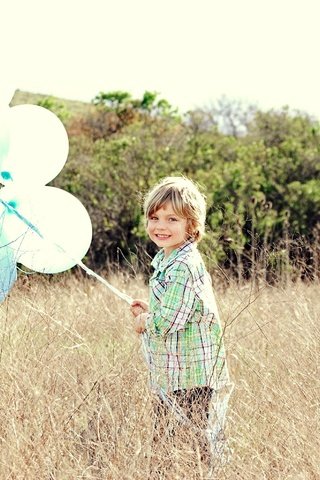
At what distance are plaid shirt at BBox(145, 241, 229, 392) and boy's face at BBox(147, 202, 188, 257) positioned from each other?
5 centimetres

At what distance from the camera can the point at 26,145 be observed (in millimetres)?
3779

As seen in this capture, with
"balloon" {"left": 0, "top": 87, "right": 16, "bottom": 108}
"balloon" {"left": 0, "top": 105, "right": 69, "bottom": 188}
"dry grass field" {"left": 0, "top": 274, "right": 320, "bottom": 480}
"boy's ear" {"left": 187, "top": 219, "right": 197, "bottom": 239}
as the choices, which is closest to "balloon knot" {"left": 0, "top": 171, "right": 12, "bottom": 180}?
"balloon" {"left": 0, "top": 105, "right": 69, "bottom": 188}

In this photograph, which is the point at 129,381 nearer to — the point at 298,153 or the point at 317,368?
the point at 317,368

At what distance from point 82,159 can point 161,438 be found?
7.49 m

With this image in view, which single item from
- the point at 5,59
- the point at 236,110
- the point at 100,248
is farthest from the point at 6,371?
the point at 236,110

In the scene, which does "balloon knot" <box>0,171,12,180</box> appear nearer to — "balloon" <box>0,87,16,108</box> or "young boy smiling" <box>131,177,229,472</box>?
"balloon" <box>0,87,16,108</box>

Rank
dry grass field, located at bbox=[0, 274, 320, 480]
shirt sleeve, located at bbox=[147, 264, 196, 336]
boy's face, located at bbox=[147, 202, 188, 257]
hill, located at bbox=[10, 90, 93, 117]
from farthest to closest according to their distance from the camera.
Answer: hill, located at bbox=[10, 90, 93, 117], boy's face, located at bbox=[147, 202, 188, 257], shirt sleeve, located at bbox=[147, 264, 196, 336], dry grass field, located at bbox=[0, 274, 320, 480]

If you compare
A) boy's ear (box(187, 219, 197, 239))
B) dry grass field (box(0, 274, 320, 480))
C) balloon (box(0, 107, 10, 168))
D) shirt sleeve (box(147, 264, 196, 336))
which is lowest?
dry grass field (box(0, 274, 320, 480))

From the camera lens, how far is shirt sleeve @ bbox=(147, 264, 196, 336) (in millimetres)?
2877

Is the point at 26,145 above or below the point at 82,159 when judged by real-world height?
above

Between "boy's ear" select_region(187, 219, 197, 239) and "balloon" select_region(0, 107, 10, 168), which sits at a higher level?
"balloon" select_region(0, 107, 10, 168)

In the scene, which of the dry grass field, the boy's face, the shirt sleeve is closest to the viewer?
the dry grass field

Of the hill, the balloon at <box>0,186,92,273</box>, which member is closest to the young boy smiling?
the balloon at <box>0,186,92,273</box>

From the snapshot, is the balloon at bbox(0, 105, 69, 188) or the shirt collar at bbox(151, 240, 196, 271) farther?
the balloon at bbox(0, 105, 69, 188)
